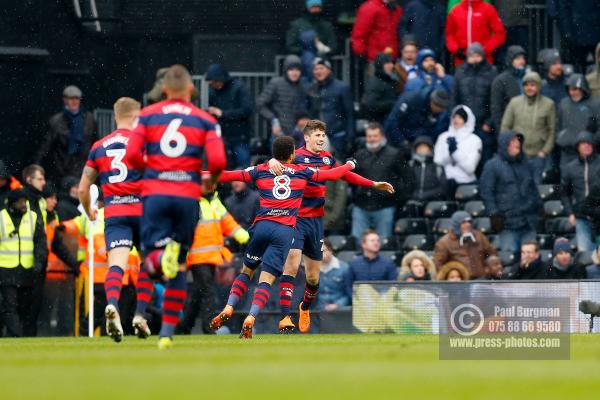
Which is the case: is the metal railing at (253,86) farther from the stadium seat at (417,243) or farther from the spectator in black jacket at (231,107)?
the stadium seat at (417,243)

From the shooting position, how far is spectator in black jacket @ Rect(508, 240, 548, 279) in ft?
66.8

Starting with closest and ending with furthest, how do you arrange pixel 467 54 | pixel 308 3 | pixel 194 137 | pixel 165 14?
1. pixel 194 137
2. pixel 467 54
3. pixel 308 3
4. pixel 165 14

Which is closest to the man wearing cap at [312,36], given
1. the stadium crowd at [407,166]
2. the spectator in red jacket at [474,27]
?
the stadium crowd at [407,166]

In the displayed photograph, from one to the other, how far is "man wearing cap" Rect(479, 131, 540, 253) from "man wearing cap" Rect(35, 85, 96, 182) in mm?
6139

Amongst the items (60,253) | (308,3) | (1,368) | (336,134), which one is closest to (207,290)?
(60,253)

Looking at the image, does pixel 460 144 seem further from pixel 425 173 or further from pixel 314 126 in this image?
pixel 314 126

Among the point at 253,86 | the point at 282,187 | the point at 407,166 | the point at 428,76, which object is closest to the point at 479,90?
Answer: the point at 428,76

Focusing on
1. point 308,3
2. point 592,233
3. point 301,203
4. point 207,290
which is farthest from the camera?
point 308,3

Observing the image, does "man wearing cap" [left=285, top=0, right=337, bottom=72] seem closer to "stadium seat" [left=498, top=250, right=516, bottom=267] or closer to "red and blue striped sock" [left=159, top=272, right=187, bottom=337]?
"stadium seat" [left=498, top=250, right=516, bottom=267]

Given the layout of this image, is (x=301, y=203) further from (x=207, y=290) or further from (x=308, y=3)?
(x=308, y=3)

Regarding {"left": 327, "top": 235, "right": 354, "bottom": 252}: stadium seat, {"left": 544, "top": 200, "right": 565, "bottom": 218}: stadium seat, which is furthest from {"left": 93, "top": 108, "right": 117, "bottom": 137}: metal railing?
{"left": 544, "top": 200, "right": 565, "bottom": 218}: stadium seat

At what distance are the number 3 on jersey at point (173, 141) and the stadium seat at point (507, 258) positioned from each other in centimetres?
954

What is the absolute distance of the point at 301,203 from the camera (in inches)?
691

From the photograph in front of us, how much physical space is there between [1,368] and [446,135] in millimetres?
12572
